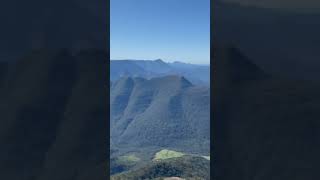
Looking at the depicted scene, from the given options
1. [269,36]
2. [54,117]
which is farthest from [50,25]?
[269,36]

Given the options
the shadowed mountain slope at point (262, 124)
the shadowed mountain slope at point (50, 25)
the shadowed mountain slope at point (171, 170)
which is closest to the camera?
the shadowed mountain slope at point (50, 25)

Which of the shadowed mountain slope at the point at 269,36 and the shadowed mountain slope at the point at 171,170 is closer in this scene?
the shadowed mountain slope at the point at 269,36

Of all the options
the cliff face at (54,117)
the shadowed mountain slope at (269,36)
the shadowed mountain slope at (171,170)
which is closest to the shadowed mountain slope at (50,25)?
the cliff face at (54,117)

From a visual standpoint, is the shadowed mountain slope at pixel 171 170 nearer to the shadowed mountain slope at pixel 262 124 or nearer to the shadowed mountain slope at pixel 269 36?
the shadowed mountain slope at pixel 262 124

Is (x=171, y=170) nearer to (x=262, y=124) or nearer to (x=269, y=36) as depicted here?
(x=262, y=124)

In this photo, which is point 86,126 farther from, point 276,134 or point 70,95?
point 276,134

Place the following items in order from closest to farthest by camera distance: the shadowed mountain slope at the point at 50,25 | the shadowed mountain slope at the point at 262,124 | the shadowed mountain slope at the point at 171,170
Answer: the shadowed mountain slope at the point at 50,25 < the shadowed mountain slope at the point at 262,124 < the shadowed mountain slope at the point at 171,170

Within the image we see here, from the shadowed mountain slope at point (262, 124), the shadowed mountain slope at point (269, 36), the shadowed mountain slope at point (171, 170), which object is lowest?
the shadowed mountain slope at point (171, 170)

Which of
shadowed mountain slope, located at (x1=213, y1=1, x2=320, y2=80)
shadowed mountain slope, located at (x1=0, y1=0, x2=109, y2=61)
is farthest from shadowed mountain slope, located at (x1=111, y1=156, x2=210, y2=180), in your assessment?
shadowed mountain slope, located at (x1=0, y1=0, x2=109, y2=61)
